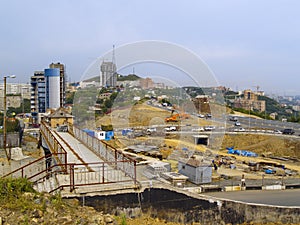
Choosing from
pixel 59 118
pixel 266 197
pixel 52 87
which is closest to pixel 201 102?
pixel 266 197

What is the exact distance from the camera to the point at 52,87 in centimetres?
4912

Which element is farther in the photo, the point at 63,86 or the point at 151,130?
the point at 63,86

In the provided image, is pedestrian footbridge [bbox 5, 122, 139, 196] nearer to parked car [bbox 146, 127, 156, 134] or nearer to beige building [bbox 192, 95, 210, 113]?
beige building [bbox 192, 95, 210, 113]

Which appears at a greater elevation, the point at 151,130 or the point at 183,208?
the point at 151,130

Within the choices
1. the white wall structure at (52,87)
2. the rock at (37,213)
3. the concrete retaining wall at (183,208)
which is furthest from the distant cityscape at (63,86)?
the rock at (37,213)

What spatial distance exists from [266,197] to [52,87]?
4188 cm

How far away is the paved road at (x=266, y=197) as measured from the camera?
1152 centimetres

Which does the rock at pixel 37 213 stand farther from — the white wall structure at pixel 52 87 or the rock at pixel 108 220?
the white wall structure at pixel 52 87

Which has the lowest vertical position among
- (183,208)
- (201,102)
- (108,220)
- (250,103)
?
(183,208)

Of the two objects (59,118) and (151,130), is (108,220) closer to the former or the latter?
(151,130)

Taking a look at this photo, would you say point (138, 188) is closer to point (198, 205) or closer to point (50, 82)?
point (198, 205)

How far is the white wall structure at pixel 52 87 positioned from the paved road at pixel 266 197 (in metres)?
39.7

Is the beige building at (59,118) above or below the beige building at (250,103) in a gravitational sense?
below

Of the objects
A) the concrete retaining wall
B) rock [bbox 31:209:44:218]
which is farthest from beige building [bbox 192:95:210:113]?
rock [bbox 31:209:44:218]
